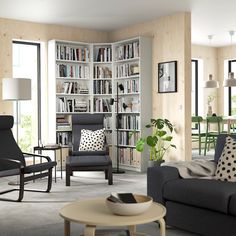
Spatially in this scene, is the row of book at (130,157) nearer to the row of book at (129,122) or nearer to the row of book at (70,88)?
the row of book at (129,122)

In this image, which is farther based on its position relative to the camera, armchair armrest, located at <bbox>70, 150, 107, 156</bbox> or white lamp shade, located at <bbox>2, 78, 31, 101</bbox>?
armchair armrest, located at <bbox>70, 150, 107, 156</bbox>

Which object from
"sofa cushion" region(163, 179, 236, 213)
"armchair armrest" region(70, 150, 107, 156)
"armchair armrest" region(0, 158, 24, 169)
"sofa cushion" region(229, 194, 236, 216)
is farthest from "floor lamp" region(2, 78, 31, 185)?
"sofa cushion" region(229, 194, 236, 216)

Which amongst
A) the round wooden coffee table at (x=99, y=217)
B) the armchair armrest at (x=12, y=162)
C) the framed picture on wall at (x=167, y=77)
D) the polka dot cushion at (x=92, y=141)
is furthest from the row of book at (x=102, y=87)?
the round wooden coffee table at (x=99, y=217)

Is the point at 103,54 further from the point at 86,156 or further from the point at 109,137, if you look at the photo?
the point at 86,156

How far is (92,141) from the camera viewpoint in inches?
273

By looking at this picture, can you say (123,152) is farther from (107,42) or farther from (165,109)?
(107,42)

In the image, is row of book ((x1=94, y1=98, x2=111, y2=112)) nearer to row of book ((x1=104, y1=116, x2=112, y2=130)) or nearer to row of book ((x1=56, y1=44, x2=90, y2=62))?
row of book ((x1=104, y1=116, x2=112, y2=130))

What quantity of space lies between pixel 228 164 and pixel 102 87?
4.67 meters

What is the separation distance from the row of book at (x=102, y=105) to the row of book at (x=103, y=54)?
77cm

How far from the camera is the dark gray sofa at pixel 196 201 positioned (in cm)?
331

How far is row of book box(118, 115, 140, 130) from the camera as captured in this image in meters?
7.69

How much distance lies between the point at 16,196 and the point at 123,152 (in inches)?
117

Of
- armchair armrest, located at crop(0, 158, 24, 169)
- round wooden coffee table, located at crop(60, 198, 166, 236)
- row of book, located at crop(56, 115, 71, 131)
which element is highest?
row of book, located at crop(56, 115, 71, 131)

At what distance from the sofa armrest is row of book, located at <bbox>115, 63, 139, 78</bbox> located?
3913 mm
